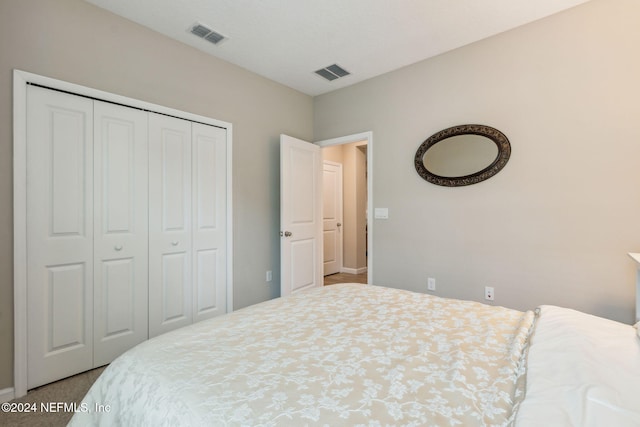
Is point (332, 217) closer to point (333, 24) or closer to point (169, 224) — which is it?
point (169, 224)

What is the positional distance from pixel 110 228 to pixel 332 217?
11.8ft

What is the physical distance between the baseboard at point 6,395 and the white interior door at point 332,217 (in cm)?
391

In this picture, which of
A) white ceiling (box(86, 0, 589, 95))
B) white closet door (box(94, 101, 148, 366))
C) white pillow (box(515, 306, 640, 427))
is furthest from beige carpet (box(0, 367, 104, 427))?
white ceiling (box(86, 0, 589, 95))

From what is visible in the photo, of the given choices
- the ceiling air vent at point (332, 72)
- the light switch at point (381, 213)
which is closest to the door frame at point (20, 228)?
the ceiling air vent at point (332, 72)

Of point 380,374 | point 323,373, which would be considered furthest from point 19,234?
point 380,374

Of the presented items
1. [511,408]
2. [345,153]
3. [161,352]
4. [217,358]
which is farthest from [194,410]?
[345,153]

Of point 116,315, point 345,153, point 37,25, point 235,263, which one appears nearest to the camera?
point 37,25

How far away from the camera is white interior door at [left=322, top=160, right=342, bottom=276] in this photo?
5219 millimetres

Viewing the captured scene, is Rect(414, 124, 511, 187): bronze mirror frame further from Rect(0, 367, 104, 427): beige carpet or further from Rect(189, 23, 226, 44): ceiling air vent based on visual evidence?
Rect(0, 367, 104, 427): beige carpet

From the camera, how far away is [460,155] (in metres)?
2.76

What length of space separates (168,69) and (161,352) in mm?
2450

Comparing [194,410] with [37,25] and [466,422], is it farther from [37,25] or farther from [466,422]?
[37,25]

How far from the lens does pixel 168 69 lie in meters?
Answer: 2.58

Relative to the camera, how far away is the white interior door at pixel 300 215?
330cm
